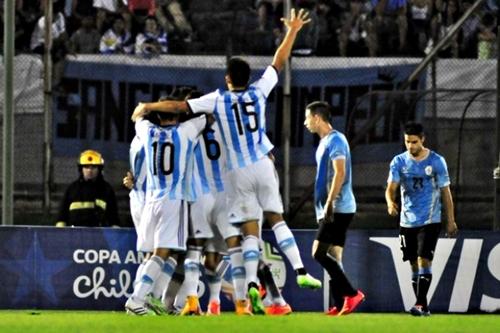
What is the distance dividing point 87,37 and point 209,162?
5235 mm

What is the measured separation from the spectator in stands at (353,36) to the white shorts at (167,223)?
588cm

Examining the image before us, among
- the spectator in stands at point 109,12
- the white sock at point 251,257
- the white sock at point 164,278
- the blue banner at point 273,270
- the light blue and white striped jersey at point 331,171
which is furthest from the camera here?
the spectator in stands at point 109,12

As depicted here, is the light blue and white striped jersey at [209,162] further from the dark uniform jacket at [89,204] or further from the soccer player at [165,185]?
the dark uniform jacket at [89,204]

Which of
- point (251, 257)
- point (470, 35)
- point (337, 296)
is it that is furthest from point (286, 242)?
point (470, 35)

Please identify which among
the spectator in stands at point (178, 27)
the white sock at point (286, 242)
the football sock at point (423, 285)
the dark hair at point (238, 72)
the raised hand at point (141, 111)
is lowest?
the football sock at point (423, 285)

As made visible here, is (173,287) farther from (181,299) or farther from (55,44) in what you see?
(55,44)

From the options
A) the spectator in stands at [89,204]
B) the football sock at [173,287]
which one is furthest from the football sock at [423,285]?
the spectator in stands at [89,204]

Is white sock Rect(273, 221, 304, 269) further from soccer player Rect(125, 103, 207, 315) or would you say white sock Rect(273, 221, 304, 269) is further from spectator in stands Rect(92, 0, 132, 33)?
spectator in stands Rect(92, 0, 132, 33)

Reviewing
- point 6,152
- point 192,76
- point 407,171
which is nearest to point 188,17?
point 192,76

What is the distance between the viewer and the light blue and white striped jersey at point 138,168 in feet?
53.7

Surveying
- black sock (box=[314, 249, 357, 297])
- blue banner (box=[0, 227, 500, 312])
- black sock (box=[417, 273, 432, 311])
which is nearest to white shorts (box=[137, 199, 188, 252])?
black sock (box=[314, 249, 357, 297])

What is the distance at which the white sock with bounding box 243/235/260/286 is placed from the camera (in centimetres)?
1541

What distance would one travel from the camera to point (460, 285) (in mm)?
18516

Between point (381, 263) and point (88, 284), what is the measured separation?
127 inches
